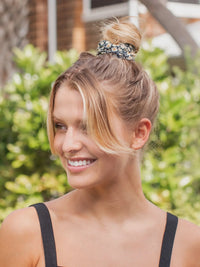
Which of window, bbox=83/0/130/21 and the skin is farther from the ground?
the skin

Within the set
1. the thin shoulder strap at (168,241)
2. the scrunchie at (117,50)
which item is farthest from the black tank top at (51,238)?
the scrunchie at (117,50)

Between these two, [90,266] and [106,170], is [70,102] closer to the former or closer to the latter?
[106,170]

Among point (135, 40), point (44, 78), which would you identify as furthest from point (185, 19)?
point (135, 40)

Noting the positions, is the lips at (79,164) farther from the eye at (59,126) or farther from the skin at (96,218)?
the eye at (59,126)

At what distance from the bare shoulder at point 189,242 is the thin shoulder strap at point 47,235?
0.51m

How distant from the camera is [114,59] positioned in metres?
2.16

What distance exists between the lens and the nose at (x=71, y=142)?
1.96 metres

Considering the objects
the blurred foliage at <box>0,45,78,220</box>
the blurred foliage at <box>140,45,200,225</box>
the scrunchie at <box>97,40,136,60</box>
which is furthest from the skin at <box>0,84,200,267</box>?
the blurred foliage at <box>0,45,78,220</box>

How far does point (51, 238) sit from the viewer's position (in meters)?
2.07

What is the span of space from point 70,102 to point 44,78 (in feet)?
10.2

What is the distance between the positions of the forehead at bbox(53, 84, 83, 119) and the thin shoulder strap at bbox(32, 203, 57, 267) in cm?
38

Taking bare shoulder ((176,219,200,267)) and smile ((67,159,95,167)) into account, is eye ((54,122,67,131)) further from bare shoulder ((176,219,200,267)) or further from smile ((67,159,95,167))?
bare shoulder ((176,219,200,267))

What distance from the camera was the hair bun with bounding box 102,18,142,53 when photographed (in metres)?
2.29

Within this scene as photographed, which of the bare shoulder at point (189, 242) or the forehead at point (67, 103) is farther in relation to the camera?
the bare shoulder at point (189, 242)
